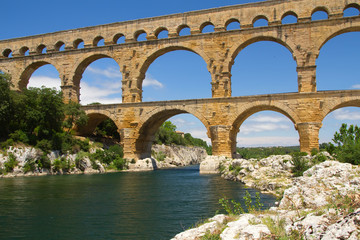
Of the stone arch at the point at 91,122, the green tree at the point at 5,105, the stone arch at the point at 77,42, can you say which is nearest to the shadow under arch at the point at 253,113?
the stone arch at the point at 91,122

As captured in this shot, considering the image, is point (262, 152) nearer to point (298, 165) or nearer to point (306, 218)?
point (298, 165)

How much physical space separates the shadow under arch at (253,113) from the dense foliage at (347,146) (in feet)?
17.3

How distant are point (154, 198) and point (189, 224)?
440cm

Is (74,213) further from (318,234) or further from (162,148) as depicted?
(162,148)

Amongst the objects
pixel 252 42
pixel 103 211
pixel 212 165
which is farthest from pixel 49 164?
pixel 252 42

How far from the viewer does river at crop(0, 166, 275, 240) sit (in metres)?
7.38

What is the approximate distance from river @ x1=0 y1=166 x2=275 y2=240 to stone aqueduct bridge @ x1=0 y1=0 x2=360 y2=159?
1206cm

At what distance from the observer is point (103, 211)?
9672 mm

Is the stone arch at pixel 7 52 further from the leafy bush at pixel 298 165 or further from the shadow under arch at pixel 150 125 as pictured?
the leafy bush at pixel 298 165

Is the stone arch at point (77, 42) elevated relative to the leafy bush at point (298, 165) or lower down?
elevated

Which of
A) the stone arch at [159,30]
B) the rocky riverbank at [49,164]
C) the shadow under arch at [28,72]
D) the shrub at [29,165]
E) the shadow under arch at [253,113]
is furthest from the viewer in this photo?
the shadow under arch at [28,72]

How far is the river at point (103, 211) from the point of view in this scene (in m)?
7.38

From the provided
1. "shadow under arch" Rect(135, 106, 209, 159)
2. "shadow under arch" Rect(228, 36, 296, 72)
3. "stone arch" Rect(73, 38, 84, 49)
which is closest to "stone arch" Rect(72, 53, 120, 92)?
"stone arch" Rect(73, 38, 84, 49)

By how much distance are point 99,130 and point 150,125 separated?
28.2 feet
